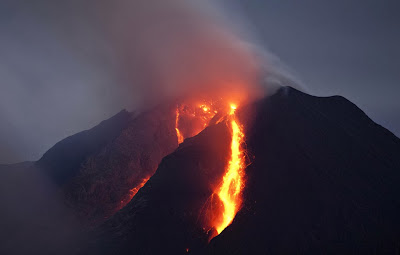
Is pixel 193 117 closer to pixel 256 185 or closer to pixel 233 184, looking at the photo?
pixel 233 184

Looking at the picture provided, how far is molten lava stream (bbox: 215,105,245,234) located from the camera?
44969 mm

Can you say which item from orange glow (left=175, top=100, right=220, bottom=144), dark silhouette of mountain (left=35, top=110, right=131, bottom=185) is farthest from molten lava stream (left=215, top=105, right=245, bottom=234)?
dark silhouette of mountain (left=35, top=110, right=131, bottom=185)

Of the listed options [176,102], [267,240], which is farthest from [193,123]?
[267,240]

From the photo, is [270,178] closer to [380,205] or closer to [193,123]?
[380,205]

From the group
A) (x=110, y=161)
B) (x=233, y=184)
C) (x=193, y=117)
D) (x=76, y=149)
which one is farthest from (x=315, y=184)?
(x=76, y=149)

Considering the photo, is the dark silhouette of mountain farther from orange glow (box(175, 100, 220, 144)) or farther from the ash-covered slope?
orange glow (box(175, 100, 220, 144))

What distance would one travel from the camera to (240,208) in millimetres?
44062

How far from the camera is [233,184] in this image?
48.9 metres

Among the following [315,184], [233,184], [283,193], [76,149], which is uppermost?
[76,149]

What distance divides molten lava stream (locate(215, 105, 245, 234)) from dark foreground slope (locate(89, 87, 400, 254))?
1346 mm

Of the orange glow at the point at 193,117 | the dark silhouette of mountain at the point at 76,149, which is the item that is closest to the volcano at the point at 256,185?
the dark silhouette of mountain at the point at 76,149

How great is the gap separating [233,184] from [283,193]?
25.0 feet

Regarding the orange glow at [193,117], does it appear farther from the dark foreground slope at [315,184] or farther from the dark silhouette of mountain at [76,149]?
the dark foreground slope at [315,184]

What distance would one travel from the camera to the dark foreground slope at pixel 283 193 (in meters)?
37.8
